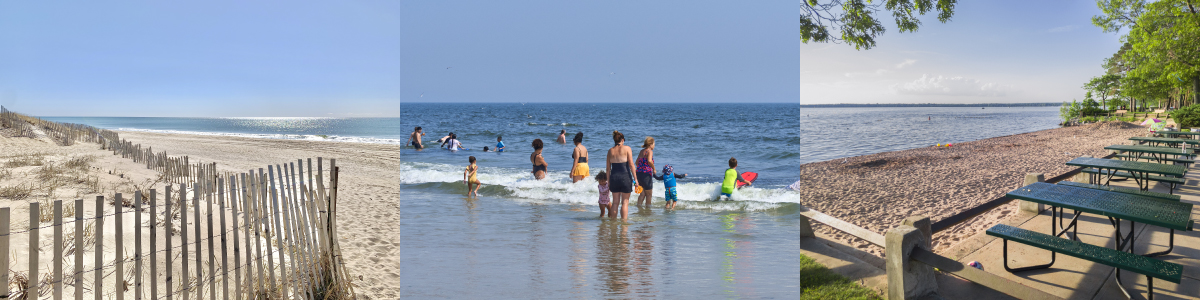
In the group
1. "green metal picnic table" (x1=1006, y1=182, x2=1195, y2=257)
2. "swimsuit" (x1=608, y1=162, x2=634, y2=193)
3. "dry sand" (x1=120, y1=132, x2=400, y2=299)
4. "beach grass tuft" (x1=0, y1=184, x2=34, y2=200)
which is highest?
"green metal picnic table" (x1=1006, y1=182, x2=1195, y2=257)

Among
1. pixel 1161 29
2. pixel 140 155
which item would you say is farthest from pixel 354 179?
pixel 1161 29

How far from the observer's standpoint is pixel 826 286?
11.2 feet

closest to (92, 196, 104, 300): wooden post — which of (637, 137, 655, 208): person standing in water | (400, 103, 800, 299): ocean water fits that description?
(400, 103, 800, 299): ocean water

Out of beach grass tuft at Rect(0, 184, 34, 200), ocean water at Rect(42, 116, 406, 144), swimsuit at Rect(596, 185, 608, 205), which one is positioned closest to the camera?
beach grass tuft at Rect(0, 184, 34, 200)

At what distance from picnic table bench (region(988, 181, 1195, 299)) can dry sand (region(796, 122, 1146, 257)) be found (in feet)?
4.40

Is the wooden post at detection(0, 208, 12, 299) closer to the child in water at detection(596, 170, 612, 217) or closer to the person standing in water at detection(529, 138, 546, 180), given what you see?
the child in water at detection(596, 170, 612, 217)

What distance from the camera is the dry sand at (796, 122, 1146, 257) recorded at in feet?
21.3

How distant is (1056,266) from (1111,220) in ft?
1.45

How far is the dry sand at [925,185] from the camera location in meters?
6.50

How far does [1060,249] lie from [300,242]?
4.44 meters

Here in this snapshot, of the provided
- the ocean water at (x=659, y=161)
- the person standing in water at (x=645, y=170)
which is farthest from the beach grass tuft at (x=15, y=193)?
the person standing in water at (x=645, y=170)

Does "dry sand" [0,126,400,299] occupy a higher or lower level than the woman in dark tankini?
lower

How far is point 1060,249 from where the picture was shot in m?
3.02

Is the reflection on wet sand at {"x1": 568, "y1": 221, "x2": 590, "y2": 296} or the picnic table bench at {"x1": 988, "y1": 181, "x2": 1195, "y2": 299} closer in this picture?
the picnic table bench at {"x1": 988, "y1": 181, "x2": 1195, "y2": 299}
